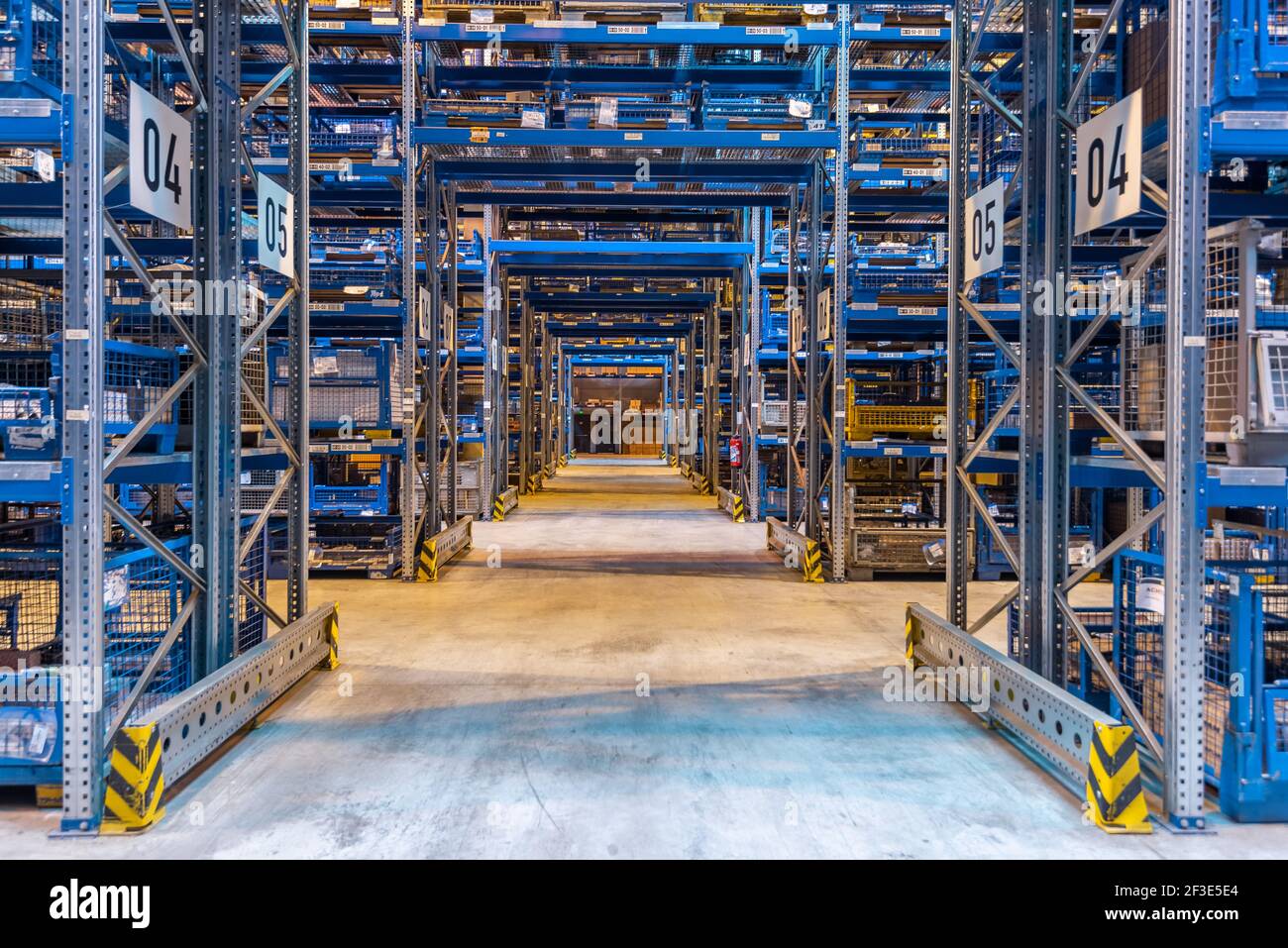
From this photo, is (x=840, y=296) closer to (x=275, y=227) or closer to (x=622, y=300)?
(x=275, y=227)

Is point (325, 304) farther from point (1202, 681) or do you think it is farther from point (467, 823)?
point (1202, 681)

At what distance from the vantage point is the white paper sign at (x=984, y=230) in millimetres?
5336

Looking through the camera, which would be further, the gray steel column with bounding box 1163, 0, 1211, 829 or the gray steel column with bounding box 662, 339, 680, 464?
the gray steel column with bounding box 662, 339, 680, 464

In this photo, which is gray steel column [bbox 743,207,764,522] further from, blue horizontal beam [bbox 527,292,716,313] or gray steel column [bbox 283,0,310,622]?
gray steel column [bbox 283,0,310,622]

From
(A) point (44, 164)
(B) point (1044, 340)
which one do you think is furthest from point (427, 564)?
(B) point (1044, 340)

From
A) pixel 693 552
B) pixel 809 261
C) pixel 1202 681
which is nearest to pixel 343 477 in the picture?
pixel 693 552

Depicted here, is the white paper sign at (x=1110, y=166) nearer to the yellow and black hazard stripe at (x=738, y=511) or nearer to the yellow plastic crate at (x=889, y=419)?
the yellow plastic crate at (x=889, y=419)

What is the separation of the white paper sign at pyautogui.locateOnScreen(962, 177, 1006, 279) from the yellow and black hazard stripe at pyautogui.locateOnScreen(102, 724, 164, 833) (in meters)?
4.87

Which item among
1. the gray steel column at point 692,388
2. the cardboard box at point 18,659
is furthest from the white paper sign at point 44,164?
the gray steel column at point 692,388

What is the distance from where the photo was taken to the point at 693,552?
40.5 ft

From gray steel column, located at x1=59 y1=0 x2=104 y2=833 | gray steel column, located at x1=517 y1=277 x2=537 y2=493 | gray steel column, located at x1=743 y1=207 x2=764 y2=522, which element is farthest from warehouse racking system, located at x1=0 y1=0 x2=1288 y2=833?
gray steel column, located at x1=517 y1=277 x2=537 y2=493

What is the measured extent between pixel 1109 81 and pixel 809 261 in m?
3.82

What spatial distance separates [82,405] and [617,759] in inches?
107

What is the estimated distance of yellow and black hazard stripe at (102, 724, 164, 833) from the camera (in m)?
3.65
